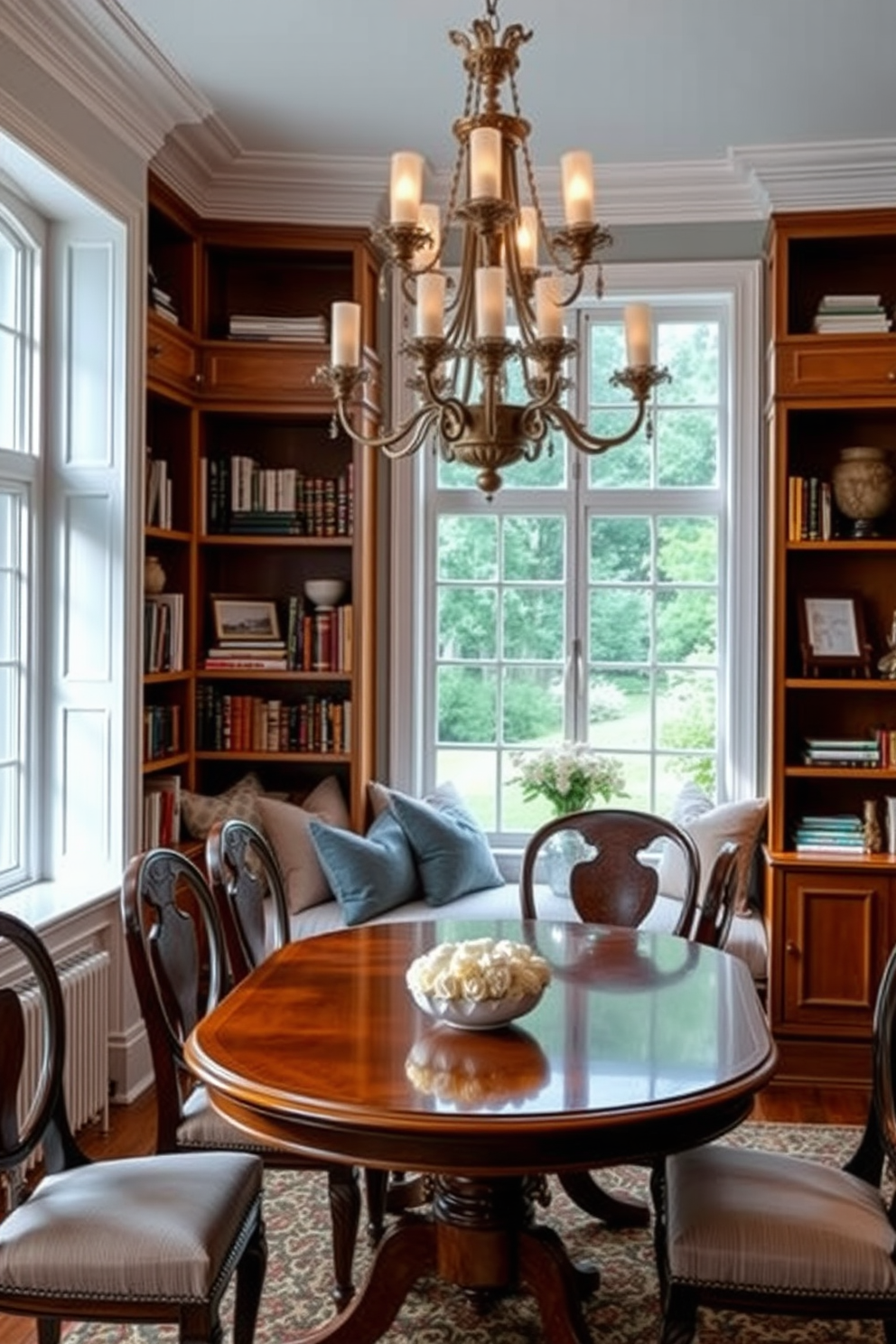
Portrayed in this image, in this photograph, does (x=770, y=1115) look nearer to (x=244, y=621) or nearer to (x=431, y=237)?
(x=244, y=621)

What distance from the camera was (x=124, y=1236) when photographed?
1.97 meters

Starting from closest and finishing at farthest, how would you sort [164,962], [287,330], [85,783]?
1. [164,962]
2. [85,783]
3. [287,330]

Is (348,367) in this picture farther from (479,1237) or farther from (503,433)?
(479,1237)

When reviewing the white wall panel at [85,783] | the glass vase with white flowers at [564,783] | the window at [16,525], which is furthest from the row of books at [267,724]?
the window at [16,525]

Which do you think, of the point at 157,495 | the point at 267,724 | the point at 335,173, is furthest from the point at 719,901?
the point at 335,173

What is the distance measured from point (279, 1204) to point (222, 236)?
3.26m

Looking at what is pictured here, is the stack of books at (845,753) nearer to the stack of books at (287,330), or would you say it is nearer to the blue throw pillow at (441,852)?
the blue throw pillow at (441,852)

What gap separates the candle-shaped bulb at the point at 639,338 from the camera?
Result: 99.0 inches

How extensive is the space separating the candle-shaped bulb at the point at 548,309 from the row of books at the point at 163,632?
198cm

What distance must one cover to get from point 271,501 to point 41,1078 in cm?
282

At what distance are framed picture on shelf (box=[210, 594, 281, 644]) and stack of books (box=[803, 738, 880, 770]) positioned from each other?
197 centimetres

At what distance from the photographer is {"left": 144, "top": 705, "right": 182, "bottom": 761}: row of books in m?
4.18

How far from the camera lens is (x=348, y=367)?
101 inches

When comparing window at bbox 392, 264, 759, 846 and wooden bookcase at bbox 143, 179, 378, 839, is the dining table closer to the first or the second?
wooden bookcase at bbox 143, 179, 378, 839
